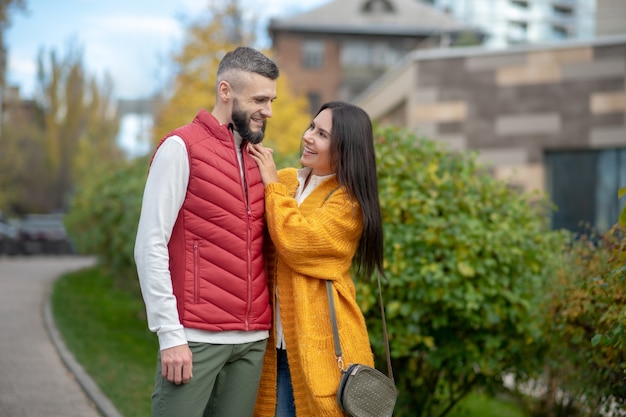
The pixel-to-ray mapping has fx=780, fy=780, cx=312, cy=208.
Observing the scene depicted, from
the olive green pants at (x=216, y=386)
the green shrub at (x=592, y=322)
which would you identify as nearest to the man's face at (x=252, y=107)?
the olive green pants at (x=216, y=386)

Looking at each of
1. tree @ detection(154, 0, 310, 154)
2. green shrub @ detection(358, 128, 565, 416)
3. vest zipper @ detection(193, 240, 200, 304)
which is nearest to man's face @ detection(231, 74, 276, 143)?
vest zipper @ detection(193, 240, 200, 304)

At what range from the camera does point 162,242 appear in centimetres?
302

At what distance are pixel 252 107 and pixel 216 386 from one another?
3.89 ft

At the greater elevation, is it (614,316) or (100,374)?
(614,316)

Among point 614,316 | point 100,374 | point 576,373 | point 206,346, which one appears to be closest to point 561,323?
point 576,373

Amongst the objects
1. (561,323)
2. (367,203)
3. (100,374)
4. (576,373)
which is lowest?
(100,374)

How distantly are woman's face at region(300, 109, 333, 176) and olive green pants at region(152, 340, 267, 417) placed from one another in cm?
82

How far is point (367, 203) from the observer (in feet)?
11.4

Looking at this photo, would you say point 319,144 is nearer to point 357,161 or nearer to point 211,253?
point 357,161

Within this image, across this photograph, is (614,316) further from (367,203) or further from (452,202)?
(452,202)

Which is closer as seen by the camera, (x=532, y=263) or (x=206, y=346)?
(x=206, y=346)

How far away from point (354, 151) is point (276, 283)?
0.68m

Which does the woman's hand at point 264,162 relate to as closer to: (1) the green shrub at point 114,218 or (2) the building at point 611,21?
(1) the green shrub at point 114,218

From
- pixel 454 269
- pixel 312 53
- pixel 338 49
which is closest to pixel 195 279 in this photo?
pixel 454 269
